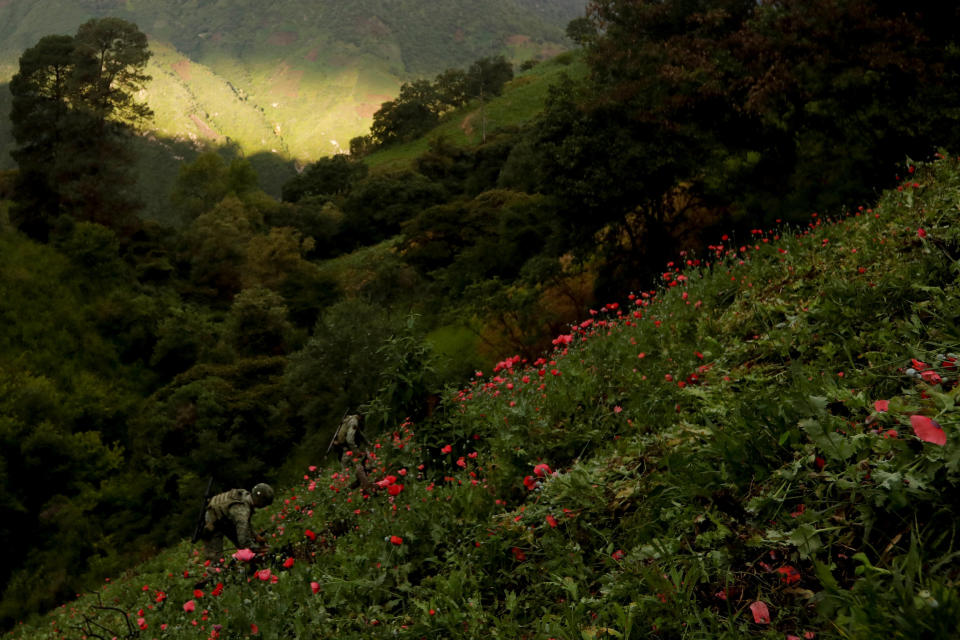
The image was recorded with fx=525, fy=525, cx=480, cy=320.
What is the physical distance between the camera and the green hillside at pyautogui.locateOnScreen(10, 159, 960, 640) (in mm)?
1867

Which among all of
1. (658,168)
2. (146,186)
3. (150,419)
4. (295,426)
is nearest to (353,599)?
(658,168)

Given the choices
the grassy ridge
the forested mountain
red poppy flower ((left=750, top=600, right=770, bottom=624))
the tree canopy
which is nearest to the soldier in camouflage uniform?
the forested mountain

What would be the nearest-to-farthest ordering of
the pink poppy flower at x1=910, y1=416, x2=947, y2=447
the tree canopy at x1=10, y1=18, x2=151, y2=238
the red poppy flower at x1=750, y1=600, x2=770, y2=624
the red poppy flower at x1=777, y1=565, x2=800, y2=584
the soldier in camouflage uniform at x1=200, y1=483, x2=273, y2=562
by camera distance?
the pink poppy flower at x1=910, y1=416, x2=947, y2=447
the red poppy flower at x1=750, y1=600, x2=770, y2=624
the red poppy flower at x1=777, y1=565, x2=800, y2=584
the soldier in camouflage uniform at x1=200, y1=483, x2=273, y2=562
the tree canopy at x1=10, y1=18, x2=151, y2=238

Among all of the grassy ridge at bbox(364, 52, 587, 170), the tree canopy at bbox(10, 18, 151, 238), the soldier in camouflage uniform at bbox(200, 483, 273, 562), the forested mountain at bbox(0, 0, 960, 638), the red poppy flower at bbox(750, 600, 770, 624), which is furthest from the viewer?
the grassy ridge at bbox(364, 52, 587, 170)

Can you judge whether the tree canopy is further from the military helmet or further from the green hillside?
the green hillside

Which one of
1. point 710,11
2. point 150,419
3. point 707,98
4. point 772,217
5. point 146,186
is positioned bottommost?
point 150,419

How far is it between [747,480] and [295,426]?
75.8ft

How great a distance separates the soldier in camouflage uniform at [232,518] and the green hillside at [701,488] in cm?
47

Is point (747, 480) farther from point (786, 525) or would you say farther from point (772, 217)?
point (772, 217)

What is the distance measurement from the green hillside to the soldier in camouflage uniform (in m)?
0.47

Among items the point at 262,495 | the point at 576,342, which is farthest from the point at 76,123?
the point at 576,342

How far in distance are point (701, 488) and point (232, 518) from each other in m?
5.76

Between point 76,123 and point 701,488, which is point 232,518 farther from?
point 76,123

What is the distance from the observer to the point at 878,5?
10.5 meters
